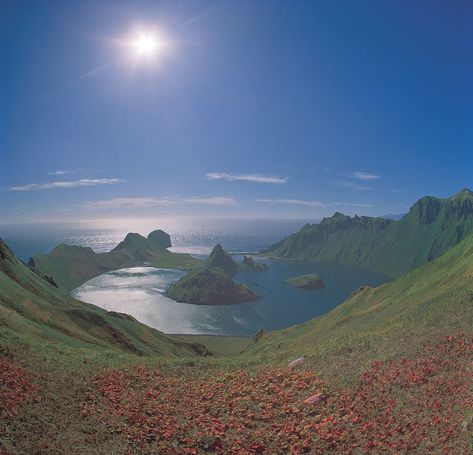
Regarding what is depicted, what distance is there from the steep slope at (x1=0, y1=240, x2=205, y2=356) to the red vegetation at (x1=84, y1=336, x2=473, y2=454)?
28769 mm

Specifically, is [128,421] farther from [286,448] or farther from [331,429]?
[331,429]

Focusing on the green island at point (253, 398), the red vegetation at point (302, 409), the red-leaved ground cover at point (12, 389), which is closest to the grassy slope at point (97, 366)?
the green island at point (253, 398)

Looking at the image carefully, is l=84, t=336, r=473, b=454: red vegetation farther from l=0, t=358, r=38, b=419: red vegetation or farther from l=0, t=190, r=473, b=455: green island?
l=0, t=358, r=38, b=419: red vegetation

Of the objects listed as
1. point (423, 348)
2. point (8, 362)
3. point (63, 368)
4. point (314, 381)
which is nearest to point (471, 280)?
point (423, 348)

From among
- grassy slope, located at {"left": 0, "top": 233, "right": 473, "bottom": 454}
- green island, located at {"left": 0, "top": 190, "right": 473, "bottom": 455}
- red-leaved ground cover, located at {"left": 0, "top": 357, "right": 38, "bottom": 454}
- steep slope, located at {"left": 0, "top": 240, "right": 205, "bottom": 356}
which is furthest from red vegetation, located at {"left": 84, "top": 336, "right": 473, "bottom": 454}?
steep slope, located at {"left": 0, "top": 240, "right": 205, "bottom": 356}

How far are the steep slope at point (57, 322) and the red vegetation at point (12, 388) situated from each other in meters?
22.5

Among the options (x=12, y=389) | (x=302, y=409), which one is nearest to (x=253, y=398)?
(x=302, y=409)

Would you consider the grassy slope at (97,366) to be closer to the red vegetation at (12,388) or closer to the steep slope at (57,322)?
the red vegetation at (12,388)

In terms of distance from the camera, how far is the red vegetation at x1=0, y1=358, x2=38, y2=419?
1583 cm

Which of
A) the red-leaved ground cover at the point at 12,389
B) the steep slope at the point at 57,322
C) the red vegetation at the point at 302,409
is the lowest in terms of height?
the steep slope at the point at 57,322

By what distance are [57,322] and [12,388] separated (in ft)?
152

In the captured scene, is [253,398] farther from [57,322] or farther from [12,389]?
[57,322]

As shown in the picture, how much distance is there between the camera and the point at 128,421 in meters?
17.6

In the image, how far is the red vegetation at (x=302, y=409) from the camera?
15.4m
